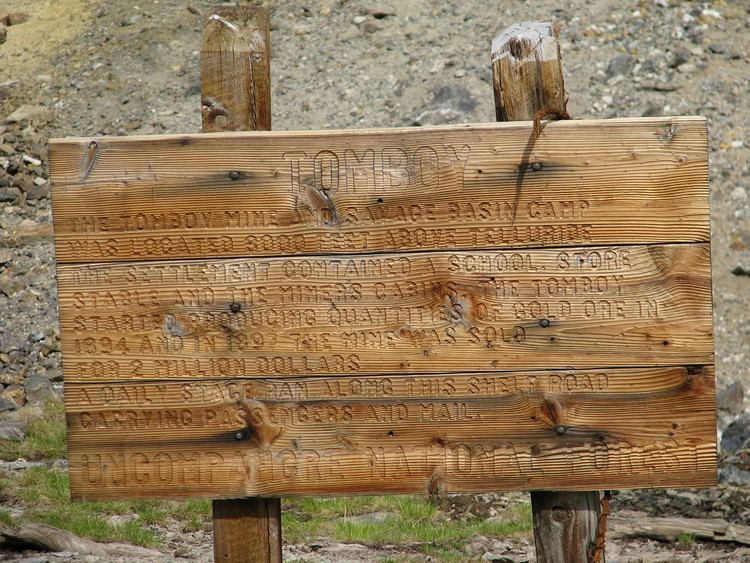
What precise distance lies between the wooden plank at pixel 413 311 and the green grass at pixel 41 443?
4.58 metres

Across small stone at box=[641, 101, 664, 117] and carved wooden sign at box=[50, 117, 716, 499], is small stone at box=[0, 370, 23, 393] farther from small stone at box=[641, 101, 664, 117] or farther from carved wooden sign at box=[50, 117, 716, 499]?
small stone at box=[641, 101, 664, 117]

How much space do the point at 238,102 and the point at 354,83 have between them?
827 cm

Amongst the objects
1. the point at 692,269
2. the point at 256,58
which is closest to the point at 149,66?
the point at 256,58

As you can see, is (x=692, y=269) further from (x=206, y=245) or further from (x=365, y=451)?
(x=206, y=245)

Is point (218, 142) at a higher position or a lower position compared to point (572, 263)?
higher

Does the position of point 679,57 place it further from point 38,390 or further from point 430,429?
point 430,429

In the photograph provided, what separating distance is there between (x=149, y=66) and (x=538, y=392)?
408 inches

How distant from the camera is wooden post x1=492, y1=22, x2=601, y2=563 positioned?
11.5ft

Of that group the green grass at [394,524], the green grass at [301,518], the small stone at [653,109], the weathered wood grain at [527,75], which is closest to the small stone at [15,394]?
the green grass at [301,518]

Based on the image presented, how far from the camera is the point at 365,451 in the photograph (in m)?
3.38

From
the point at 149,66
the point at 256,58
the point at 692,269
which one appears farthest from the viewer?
the point at 149,66

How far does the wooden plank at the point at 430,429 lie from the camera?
11.0ft

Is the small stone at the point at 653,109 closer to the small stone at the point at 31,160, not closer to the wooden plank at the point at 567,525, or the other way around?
the small stone at the point at 31,160

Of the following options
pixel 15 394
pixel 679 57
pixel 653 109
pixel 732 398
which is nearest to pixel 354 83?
pixel 653 109
